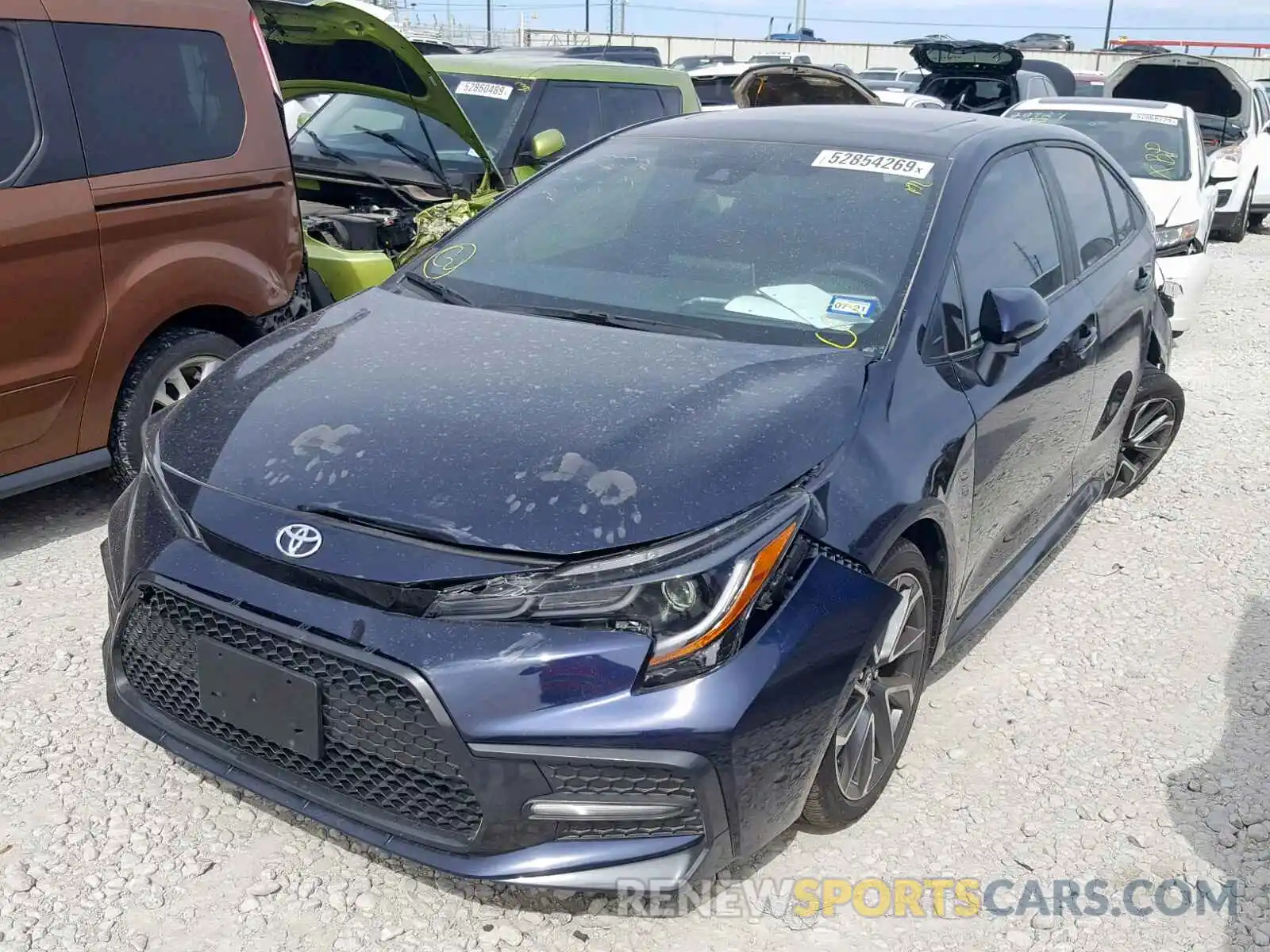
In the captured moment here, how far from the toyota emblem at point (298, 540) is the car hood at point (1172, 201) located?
718 cm

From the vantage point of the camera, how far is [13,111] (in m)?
3.72

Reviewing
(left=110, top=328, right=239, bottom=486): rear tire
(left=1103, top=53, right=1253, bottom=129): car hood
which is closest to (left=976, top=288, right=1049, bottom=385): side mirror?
(left=110, top=328, right=239, bottom=486): rear tire

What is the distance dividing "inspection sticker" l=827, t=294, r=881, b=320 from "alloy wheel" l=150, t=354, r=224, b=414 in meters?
2.36

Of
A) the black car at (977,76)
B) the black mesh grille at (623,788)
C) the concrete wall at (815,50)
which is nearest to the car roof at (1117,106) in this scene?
the black car at (977,76)

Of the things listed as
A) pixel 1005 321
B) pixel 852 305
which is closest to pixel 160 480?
pixel 852 305

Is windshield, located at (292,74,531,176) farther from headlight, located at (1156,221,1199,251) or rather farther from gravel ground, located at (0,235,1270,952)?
headlight, located at (1156,221,1199,251)

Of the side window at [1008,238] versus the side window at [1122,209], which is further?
the side window at [1122,209]

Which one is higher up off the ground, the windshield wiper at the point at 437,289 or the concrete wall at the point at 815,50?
the windshield wiper at the point at 437,289

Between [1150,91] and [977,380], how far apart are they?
13.8m

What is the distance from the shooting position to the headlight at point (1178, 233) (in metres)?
7.69

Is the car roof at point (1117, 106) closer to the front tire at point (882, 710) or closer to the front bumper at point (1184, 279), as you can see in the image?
the front bumper at point (1184, 279)

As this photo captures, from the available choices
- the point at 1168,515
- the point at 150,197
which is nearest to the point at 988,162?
the point at 1168,515

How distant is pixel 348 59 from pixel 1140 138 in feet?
21.6

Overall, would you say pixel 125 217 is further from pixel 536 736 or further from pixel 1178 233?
pixel 1178 233
